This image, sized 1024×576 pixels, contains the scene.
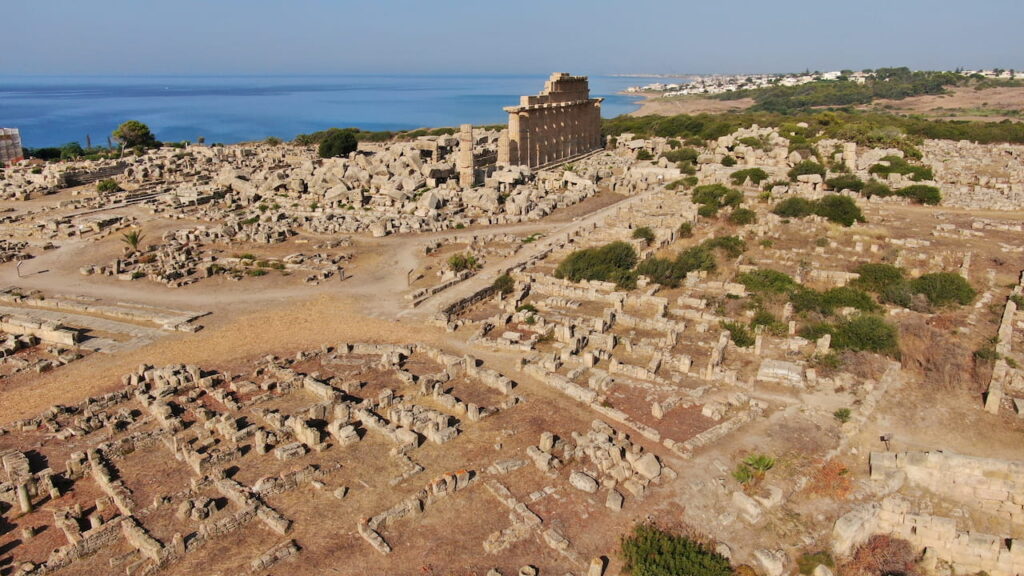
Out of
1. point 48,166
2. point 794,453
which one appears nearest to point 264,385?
point 794,453

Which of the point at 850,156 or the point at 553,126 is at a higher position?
the point at 553,126

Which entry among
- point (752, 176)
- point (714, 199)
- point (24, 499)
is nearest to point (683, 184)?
point (752, 176)

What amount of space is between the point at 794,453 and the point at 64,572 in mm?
13469

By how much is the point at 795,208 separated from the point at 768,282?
12.7 meters

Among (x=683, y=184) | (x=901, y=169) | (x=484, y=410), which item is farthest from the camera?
(x=683, y=184)

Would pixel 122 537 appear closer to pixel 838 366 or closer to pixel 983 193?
pixel 838 366

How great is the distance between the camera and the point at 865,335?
58.1 ft

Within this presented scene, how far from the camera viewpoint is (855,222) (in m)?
32.6

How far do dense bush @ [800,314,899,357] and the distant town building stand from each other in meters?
67.5

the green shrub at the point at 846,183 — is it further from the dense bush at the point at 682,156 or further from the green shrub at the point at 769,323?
the green shrub at the point at 769,323

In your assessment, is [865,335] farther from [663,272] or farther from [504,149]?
[504,149]

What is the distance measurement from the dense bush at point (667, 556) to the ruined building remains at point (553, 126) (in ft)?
119

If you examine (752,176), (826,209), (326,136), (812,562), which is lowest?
(812,562)

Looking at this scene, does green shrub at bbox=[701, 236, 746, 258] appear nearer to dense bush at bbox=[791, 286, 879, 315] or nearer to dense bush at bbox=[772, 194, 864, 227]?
dense bush at bbox=[791, 286, 879, 315]
